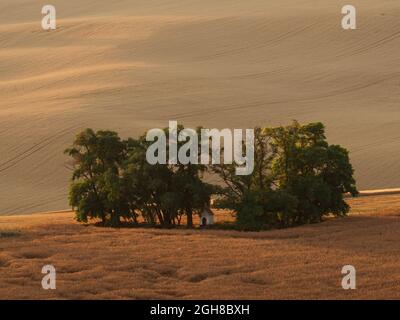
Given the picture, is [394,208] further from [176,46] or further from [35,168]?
[176,46]

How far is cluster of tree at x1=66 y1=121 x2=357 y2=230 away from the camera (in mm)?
36812

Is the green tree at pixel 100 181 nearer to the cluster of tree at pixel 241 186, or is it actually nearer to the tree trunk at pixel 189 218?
the cluster of tree at pixel 241 186

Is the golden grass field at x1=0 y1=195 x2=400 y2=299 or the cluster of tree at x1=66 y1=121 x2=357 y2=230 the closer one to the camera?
the golden grass field at x1=0 y1=195 x2=400 y2=299

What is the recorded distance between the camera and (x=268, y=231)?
35406mm

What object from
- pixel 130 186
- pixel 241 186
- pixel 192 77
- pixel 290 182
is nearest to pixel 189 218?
pixel 241 186

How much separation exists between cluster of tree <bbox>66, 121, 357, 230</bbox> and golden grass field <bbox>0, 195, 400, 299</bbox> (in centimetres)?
139

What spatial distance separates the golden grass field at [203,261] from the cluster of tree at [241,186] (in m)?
1.39

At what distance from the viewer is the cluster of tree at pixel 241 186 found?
121 ft

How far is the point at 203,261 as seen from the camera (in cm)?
2873

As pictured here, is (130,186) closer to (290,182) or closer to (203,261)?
(290,182)

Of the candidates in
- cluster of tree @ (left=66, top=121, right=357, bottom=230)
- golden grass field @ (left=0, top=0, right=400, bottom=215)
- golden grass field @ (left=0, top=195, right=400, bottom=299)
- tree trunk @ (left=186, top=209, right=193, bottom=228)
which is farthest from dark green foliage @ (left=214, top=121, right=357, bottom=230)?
golden grass field @ (left=0, top=0, right=400, bottom=215)

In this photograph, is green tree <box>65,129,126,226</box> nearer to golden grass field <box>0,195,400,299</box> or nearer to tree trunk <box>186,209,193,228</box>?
golden grass field <box>0,195,400,299</box>

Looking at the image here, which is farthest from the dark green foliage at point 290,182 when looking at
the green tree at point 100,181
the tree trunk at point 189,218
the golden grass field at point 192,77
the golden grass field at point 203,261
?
the golden grass field at point 192,77
